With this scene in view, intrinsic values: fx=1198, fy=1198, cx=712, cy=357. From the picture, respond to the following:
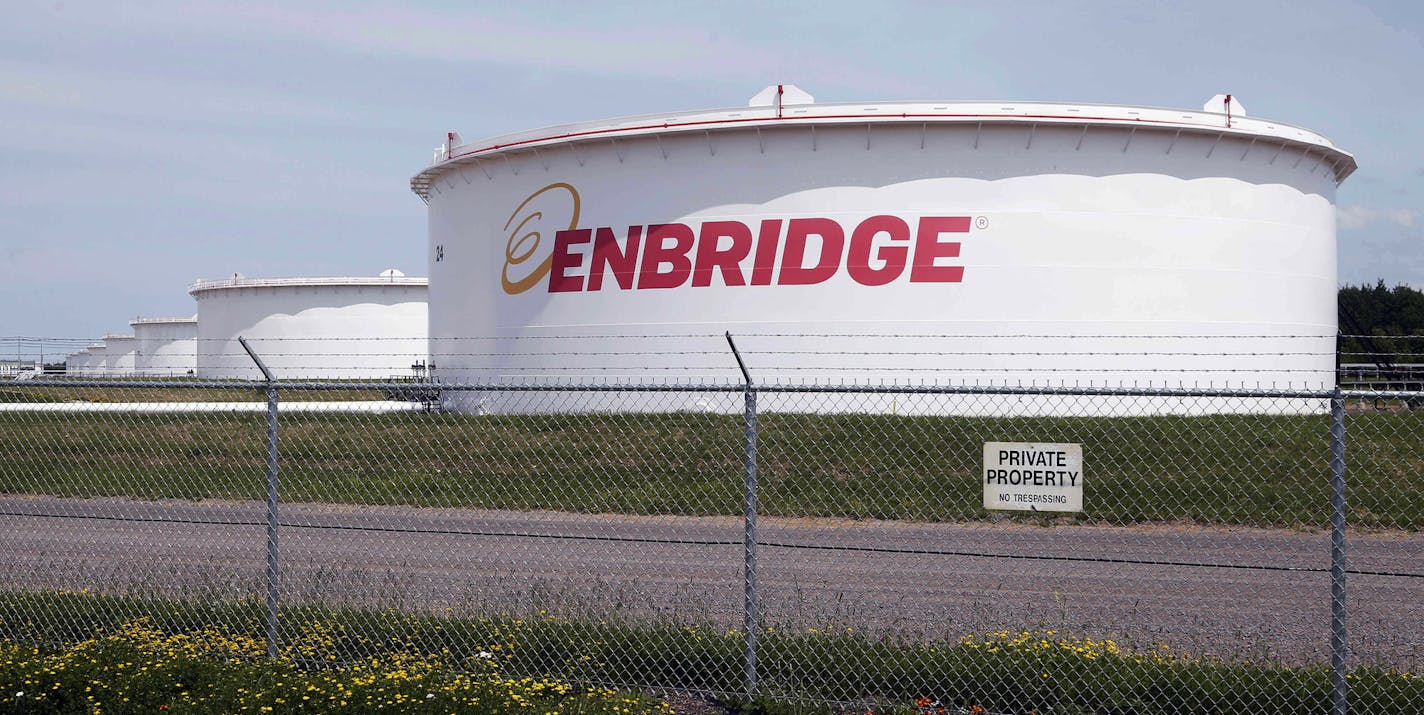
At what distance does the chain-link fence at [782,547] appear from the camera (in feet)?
22.3

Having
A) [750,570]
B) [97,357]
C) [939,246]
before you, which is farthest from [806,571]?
[97,357]

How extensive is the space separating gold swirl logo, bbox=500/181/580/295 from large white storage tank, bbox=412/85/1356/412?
279 mm

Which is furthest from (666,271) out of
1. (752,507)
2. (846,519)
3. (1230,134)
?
(752,507)

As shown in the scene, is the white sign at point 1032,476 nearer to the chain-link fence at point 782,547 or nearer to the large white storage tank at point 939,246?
the chain-link fence at point 782,547

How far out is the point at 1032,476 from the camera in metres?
6.55

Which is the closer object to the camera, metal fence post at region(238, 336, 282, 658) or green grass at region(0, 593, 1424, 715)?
green grass at region(0, 593, 1424, 715)

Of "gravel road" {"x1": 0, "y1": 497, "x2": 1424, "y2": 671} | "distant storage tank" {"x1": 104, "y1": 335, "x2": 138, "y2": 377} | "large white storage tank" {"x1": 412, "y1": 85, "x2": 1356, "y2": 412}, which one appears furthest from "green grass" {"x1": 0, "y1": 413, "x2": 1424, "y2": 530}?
"distant storage tank" {"x1": 104, "y1": 335, "x2": 138, "y2": 377}

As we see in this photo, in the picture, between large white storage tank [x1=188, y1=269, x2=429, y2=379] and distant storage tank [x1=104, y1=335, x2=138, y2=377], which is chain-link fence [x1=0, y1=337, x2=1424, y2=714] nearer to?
large white storage tank [x1=188, y1=269, x2=429, y2=379]

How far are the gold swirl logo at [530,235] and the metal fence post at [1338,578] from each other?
17.9m

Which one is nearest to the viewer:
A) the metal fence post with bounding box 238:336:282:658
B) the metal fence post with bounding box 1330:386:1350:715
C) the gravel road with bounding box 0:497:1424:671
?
the metal fence post with bounding box 1330:386:1350:715

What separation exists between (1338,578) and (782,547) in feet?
19.3

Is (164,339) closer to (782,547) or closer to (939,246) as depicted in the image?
(939,246)

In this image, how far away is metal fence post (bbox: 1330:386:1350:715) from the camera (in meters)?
6.07

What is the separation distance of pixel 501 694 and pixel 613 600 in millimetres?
2991
